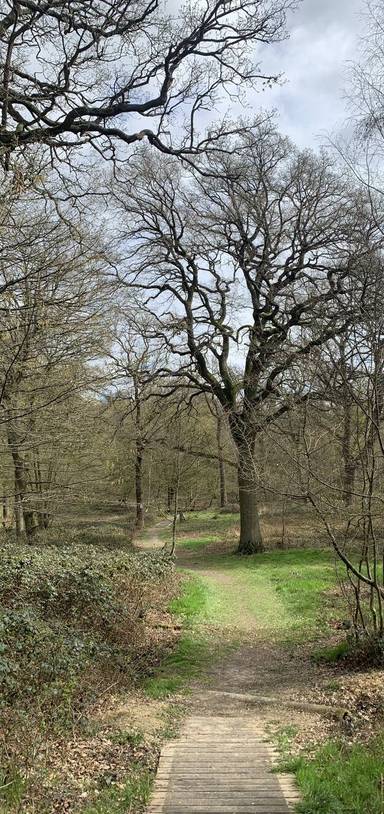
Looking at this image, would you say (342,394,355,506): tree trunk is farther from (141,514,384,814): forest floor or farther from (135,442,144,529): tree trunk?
(135,442,144,529): tree trunk

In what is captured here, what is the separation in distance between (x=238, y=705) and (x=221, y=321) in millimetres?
16151

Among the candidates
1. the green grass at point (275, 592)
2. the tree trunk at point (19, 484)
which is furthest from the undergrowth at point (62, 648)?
the green grass at point (275, 592)

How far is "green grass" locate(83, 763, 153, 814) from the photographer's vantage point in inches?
175

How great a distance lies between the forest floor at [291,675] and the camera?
4.75 metres

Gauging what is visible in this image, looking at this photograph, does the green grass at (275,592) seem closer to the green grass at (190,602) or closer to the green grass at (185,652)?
the green grass at (190,602)

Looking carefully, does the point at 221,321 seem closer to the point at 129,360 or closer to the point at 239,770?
the point at 129,360

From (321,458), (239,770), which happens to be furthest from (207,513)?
(239,770)

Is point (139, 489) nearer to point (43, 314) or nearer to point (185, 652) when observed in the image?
point (185, 652)

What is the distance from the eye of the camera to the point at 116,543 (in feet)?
68.3

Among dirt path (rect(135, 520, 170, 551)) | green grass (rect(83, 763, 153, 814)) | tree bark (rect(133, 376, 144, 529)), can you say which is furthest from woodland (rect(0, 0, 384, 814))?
dirt path (rect(135, 520, 170, 551))

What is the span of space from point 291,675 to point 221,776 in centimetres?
408

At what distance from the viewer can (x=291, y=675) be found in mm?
8586

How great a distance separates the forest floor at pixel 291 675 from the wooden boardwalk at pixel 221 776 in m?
0.19

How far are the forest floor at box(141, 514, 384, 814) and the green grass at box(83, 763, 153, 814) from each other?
118 centimetres
